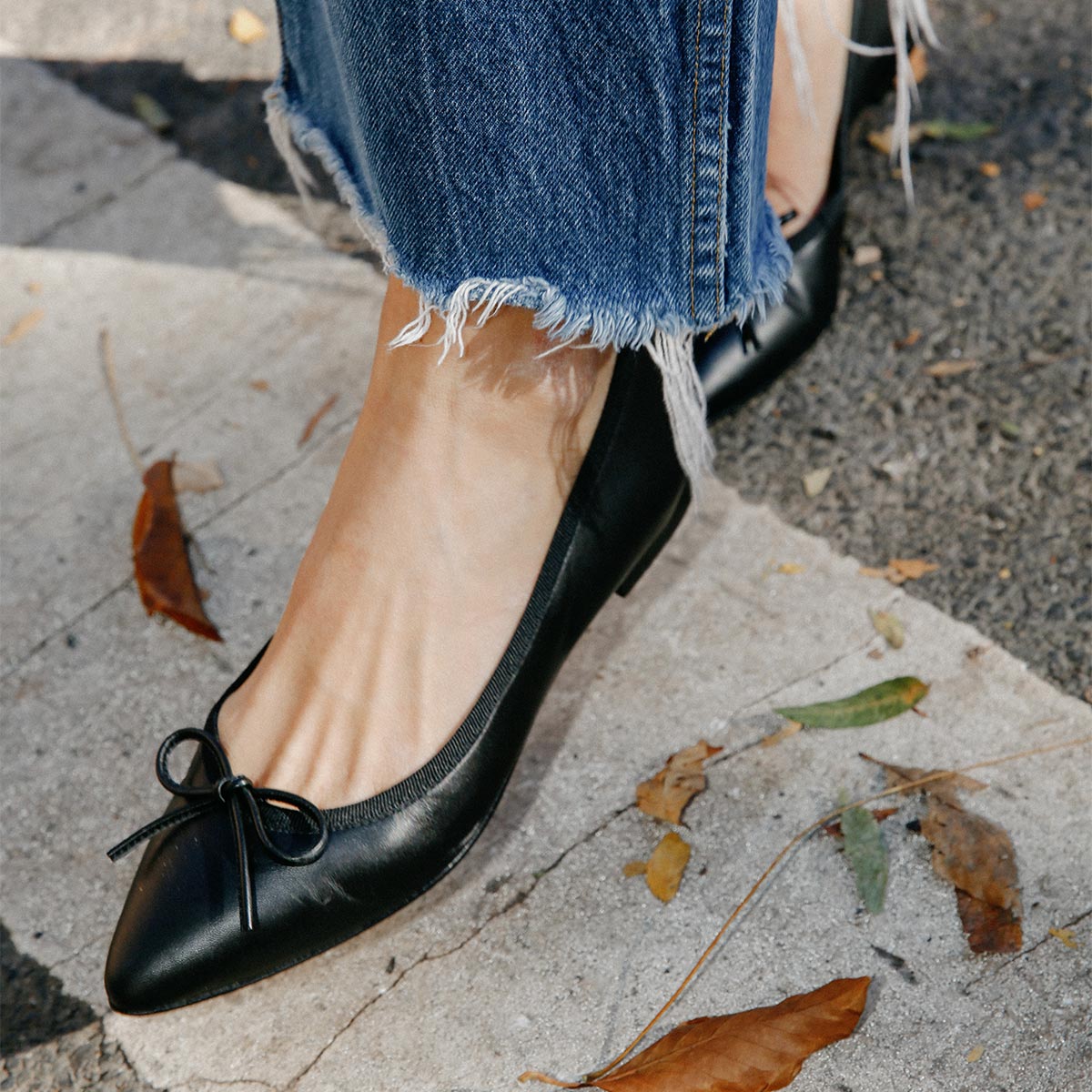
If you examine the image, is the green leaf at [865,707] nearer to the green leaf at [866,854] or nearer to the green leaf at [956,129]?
the green leaf at [866,854]

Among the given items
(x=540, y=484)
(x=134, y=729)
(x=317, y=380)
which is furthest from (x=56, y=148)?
(x=540, y=484)

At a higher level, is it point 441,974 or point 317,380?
point 317,380

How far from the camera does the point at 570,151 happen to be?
83cm

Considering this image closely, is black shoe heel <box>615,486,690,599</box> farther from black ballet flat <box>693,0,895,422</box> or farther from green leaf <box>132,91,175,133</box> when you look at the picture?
green leaf <box>132,91,175,133</box>

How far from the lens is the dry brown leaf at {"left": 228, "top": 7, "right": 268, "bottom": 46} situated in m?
2.24

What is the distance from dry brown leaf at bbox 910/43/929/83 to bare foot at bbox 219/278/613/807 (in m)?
1.23

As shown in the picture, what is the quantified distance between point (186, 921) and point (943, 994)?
0.66 meters

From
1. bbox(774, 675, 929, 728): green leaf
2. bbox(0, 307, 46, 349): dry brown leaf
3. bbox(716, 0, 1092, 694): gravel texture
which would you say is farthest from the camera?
bbox(0, 307, 46, 349): dry brown leaf

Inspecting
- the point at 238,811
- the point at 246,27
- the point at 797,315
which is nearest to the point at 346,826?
the point at 238,811

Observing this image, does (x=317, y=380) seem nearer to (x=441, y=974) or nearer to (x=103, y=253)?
(x=103, y=253)

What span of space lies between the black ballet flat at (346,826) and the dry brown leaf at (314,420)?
1.73 feet

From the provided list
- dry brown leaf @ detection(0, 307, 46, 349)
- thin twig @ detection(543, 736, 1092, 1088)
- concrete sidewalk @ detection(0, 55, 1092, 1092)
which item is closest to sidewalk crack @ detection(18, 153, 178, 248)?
dry brown leaf @ detection(0, 307, 46, 349)

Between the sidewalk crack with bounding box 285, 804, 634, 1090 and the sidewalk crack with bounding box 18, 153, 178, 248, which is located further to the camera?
the sidewalk crack with bounding box 18, 153, 178, 248

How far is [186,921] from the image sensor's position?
37.0 inches
